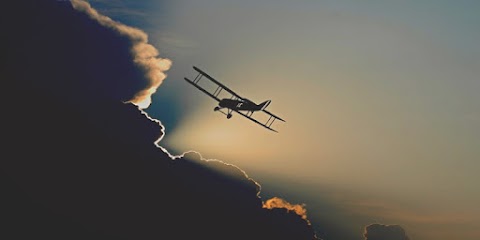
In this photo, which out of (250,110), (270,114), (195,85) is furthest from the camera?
(270,114)

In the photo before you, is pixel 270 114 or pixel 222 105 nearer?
pixel 222 105

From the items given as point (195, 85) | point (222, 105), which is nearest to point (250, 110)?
point (222, 105)

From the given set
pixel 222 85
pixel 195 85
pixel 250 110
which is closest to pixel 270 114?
pixel 250 110

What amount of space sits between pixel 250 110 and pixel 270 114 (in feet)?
36.9

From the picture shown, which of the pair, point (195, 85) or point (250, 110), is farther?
point (250, 110)

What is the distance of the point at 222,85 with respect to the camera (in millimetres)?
112125

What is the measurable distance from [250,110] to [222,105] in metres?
6.81

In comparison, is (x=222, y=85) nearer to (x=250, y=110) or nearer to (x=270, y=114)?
(x=250, y=110)

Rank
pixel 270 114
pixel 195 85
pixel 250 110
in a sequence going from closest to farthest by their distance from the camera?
pixel 195 85, pixel 250 110, pixel 270 114

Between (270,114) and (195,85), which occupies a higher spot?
(270,114)

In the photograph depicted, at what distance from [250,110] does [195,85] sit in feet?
55.7

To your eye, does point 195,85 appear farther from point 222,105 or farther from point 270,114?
point 270,114

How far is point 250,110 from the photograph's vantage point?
384 feet

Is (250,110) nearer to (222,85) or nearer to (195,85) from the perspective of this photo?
(222,85)
